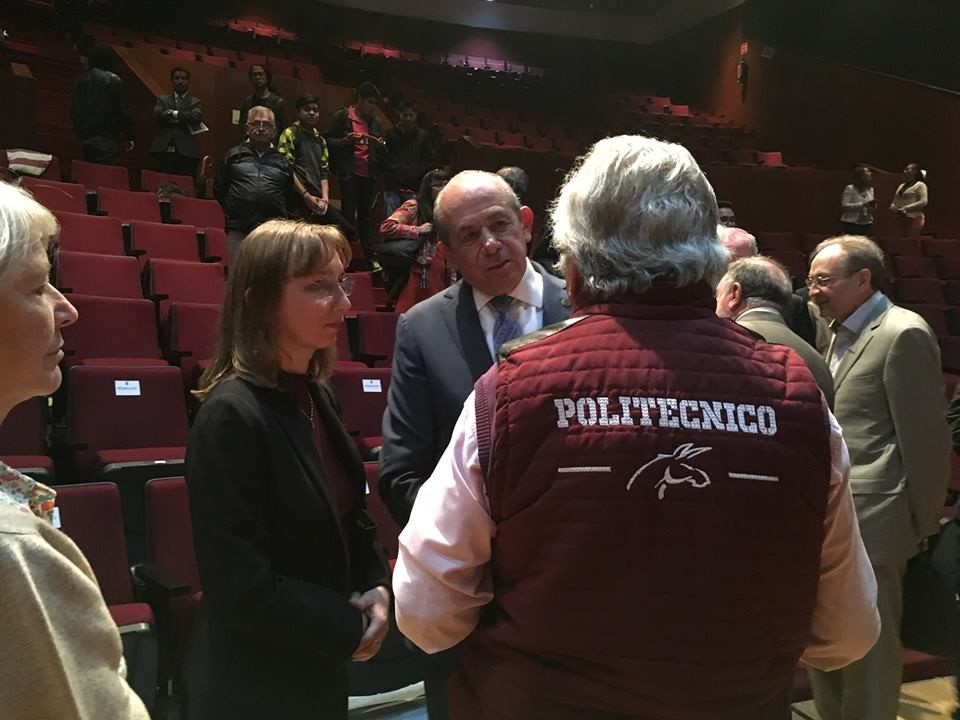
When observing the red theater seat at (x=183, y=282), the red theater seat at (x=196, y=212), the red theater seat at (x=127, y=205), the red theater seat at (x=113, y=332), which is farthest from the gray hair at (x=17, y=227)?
the red theater seat at (x=196, y=212)

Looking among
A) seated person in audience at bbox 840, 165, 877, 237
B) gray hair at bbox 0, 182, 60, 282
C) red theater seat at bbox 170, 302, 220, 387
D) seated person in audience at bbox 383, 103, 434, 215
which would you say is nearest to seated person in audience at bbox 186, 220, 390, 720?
gray hair at bbox 0, 182, 60, 282

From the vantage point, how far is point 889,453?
88.0 inches

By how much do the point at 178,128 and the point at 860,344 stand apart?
217 inches

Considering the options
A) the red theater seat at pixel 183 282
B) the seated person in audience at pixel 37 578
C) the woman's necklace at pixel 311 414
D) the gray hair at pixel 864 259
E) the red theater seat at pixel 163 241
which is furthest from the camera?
the red theater seat at pixel 163 241

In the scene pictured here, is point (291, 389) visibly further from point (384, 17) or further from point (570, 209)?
point (384, 17)

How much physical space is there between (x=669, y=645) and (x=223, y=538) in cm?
73

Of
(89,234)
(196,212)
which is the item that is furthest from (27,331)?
(196,212)

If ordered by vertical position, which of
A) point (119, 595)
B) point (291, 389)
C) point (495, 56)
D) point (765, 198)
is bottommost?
point (119, 595)

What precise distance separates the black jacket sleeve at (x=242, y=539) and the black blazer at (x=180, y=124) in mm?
5487

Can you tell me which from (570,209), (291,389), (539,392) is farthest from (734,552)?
(291,389)

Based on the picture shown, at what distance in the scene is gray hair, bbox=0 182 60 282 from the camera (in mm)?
776

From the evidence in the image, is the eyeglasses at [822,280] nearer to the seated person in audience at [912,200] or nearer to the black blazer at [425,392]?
the black blazer at [425,392]

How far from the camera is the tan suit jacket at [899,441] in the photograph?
2215mm

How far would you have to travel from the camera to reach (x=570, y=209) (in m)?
0.94
